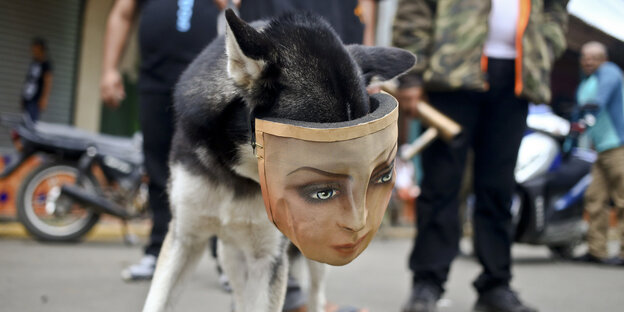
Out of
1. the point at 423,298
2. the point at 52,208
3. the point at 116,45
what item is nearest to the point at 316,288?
the point at 423,298

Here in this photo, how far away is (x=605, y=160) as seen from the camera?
7078 millimetres

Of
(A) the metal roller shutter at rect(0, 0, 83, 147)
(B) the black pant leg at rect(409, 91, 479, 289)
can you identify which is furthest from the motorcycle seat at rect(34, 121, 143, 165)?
(B) the black pant leg at rect(409, 91, 479, 289)

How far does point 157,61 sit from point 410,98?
1.65m

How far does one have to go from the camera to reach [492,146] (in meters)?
3.59

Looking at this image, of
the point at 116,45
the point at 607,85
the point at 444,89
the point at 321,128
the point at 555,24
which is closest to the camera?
the point at 321,128

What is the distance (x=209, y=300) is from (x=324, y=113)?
7.54ft

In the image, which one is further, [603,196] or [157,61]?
[603,196]

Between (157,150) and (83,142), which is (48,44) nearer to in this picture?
(83,142)

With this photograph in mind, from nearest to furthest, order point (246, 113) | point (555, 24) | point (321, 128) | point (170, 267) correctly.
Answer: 1. point (321, 128)
2. point (246, 113)
3. point (170, 267)
4. point (555, 24)

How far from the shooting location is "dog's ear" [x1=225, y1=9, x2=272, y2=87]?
1634 millimetres

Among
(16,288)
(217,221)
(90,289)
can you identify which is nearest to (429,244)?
(217,221)

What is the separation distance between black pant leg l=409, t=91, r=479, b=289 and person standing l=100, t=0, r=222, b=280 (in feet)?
5.10

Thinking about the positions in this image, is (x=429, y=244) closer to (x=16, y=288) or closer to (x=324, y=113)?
(x=324, y=113)

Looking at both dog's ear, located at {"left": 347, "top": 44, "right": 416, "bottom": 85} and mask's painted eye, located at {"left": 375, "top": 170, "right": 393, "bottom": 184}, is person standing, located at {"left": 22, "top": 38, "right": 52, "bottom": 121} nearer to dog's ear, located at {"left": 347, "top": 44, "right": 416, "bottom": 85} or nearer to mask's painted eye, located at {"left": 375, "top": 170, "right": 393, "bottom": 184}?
dog's ear, located at {"left": 347, "top": 44, "right": 416, "bottom": 85}
